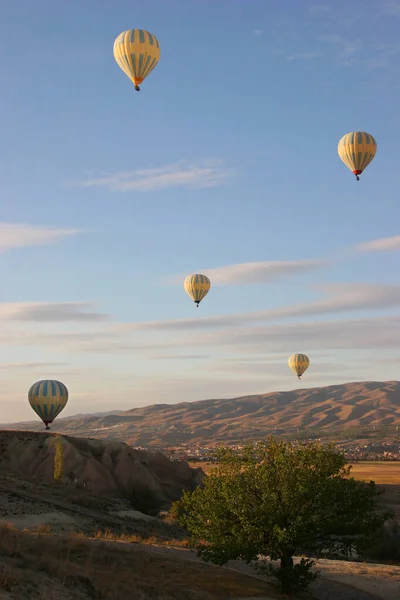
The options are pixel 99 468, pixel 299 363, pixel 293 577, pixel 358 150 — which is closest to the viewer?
pixel 293 577

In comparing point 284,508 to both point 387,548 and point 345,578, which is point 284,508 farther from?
point 387,548

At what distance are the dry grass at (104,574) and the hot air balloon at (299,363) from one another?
101482 mm

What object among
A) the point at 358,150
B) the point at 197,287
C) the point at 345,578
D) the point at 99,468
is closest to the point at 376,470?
the point at 197,287

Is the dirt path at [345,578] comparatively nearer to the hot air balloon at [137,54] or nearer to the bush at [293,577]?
the bush at [293,577]

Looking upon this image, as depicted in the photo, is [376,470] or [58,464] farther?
[376,470]

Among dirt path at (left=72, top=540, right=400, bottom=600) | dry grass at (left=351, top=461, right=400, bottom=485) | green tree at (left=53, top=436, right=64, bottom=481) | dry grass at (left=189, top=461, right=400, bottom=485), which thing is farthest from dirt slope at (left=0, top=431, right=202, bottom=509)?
dry grass at (left=351, top=461, right=400, bottom=485)

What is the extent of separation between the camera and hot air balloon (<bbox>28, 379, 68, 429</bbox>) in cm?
7638

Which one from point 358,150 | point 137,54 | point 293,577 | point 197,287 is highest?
point 137,54

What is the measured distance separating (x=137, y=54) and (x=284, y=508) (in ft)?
168

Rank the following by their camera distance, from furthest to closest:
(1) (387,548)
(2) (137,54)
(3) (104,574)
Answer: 1. (2) (137,54)
2. (1) (387,548)
3. (3) (104,574)

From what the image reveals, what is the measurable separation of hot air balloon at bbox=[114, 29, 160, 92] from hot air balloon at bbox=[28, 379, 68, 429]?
3588 centimetres

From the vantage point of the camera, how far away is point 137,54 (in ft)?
212

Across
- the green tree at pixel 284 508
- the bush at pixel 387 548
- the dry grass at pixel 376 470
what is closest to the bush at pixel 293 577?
A: the green tree at pixel 284 508

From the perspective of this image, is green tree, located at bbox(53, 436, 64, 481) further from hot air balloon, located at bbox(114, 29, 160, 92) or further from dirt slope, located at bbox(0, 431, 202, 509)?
hot air balloon, located at bbox(114, 29, 160, 92)
